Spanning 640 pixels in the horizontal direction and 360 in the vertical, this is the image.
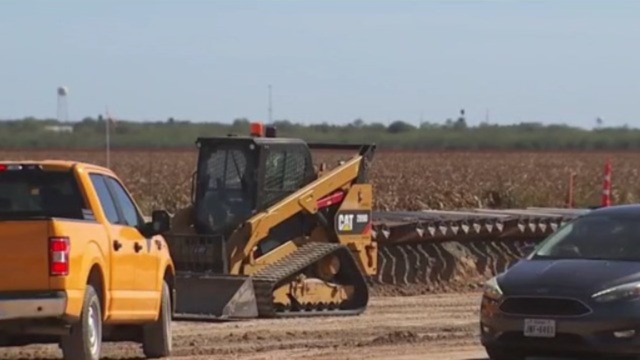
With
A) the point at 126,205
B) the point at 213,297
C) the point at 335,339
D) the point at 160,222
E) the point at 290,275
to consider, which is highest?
the point at 126,205

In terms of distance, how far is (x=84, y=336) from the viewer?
45.8 feet

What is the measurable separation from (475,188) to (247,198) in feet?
85.6

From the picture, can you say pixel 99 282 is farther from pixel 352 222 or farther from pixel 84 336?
pixel 352 222

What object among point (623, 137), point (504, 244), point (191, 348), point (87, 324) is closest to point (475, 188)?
point (504, 244)

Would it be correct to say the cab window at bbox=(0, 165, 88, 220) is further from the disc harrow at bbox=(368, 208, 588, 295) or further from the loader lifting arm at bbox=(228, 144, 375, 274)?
the disc harrow at bbox=(368, 208, 588, 295)

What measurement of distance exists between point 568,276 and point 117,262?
4074 millimetres

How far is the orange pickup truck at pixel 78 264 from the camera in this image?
13430 mm

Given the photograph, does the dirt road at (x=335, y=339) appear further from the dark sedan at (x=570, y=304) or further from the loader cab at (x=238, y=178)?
the loader cab at (x=238, y=178)

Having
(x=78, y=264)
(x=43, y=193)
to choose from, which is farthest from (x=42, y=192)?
(x=78, y=264)

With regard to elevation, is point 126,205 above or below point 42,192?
below

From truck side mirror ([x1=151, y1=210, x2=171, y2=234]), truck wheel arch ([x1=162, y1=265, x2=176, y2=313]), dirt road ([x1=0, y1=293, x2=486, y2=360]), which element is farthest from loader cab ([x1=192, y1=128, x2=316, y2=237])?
truck side mirror ([x1=151, y1=210, x2=171, y2=234])

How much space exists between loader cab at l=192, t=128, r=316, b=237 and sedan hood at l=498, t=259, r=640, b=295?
620 cm

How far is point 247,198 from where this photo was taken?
70.1 feet

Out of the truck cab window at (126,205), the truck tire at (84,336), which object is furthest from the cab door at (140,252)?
the truck tire at (84,336)
